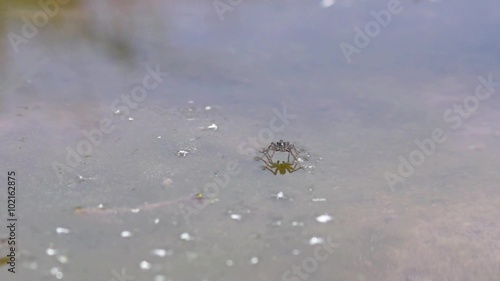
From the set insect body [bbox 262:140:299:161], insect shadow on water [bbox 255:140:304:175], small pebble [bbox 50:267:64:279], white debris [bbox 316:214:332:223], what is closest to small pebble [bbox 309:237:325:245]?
white debris [bbox 316:214:332:223]

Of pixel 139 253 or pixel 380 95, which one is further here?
pixel 380 95

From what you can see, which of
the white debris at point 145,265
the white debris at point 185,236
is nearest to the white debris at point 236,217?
the white debris at point 185,236

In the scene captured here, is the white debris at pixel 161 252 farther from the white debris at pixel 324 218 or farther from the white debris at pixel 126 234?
the white debris at pixel 324 218

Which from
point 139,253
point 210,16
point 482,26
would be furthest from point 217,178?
point 482,26

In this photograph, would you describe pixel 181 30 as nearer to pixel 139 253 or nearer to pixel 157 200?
pixel 157 200

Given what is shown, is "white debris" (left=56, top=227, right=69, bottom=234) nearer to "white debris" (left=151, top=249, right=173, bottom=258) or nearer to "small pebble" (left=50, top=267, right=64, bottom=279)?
"small pebble" (left=50, top=267, right=64, bottom=279)
